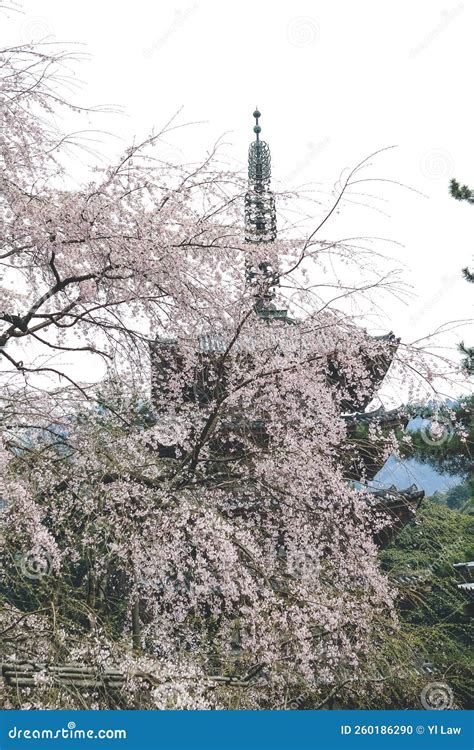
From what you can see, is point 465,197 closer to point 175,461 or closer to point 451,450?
point 451,450

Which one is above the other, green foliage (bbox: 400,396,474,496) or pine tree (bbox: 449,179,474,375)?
pine tree (bbox: 449,179,474,375)

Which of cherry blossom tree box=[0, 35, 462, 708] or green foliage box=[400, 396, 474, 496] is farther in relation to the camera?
green foliage box=[400, 396, 474, 496]

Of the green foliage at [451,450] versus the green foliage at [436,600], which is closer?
the green foliage at [436,600]

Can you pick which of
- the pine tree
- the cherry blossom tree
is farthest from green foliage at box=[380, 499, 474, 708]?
the pine tree

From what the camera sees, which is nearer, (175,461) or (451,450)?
(175,461)

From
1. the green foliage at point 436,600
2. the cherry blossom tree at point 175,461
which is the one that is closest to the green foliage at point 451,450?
the green foliage at point 436,600

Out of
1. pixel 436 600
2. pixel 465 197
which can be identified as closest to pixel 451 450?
pixel 465 197

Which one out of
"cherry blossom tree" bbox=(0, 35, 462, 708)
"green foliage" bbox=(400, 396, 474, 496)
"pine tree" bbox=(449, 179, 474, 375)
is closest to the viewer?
"cherry blossom tree" bbox=(0, 35, 462, 708)

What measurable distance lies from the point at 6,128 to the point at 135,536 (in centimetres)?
285

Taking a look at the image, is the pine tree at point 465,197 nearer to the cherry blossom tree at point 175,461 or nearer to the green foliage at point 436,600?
the green foliage at point 436,600

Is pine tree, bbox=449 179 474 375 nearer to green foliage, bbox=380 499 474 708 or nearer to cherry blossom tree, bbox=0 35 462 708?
green foliage, bbox=380 499 474 708

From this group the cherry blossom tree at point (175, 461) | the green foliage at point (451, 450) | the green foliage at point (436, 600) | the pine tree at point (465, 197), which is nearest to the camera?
the cherry blossom tree at point (175, 461)

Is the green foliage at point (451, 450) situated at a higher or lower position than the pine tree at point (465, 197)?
lower

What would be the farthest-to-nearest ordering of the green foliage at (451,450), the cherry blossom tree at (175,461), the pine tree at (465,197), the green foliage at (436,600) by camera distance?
the pine tree at (465,197)
the green foliage at (451,450)
the green foliage at (436,600)
the cherry blossom tree at (175,461)
